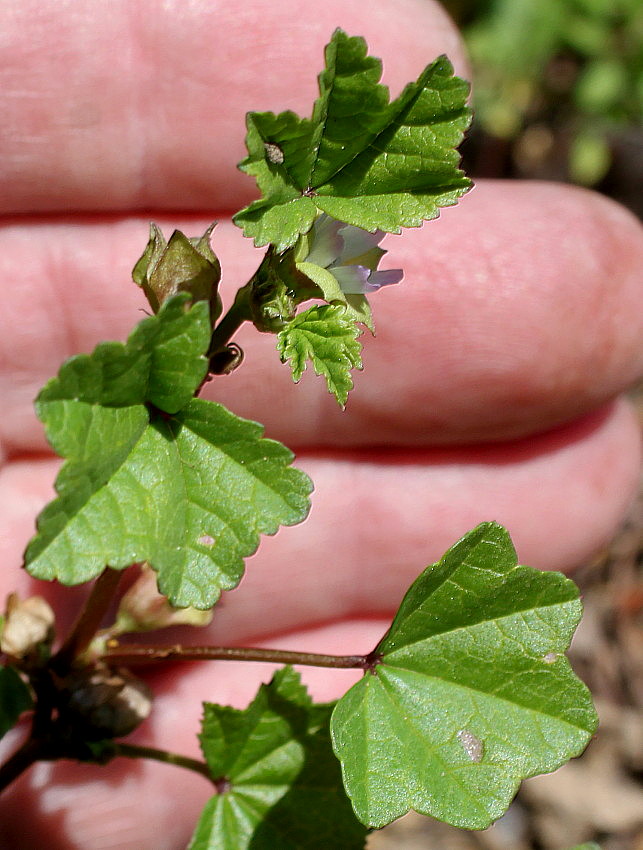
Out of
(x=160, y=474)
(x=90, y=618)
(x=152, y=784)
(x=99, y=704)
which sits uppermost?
(x=160, y=474)

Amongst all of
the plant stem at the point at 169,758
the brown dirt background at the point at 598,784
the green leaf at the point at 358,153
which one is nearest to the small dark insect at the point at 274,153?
the green leaf at the point at 358,153

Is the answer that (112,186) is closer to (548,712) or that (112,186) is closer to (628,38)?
(548,712)

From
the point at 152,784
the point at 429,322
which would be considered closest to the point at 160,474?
the point at 429,322

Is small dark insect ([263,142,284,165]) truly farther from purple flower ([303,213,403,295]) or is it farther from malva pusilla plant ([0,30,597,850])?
purple flower ([303,213,403,295])

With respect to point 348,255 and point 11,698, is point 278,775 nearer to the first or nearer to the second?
point 11,698

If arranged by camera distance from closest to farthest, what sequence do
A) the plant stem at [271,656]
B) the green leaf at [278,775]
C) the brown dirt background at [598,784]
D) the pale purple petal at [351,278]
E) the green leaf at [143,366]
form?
the green leaf at [143,366] < the pale purple petal at [351,278] < the plant stem at [271,656] < the green leaf at [278,775] < the brown dirt background at [598,784]

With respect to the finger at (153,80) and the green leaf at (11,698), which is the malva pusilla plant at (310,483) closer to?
the green leaf at (11,698)

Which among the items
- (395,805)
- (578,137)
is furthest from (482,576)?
(578,137)
